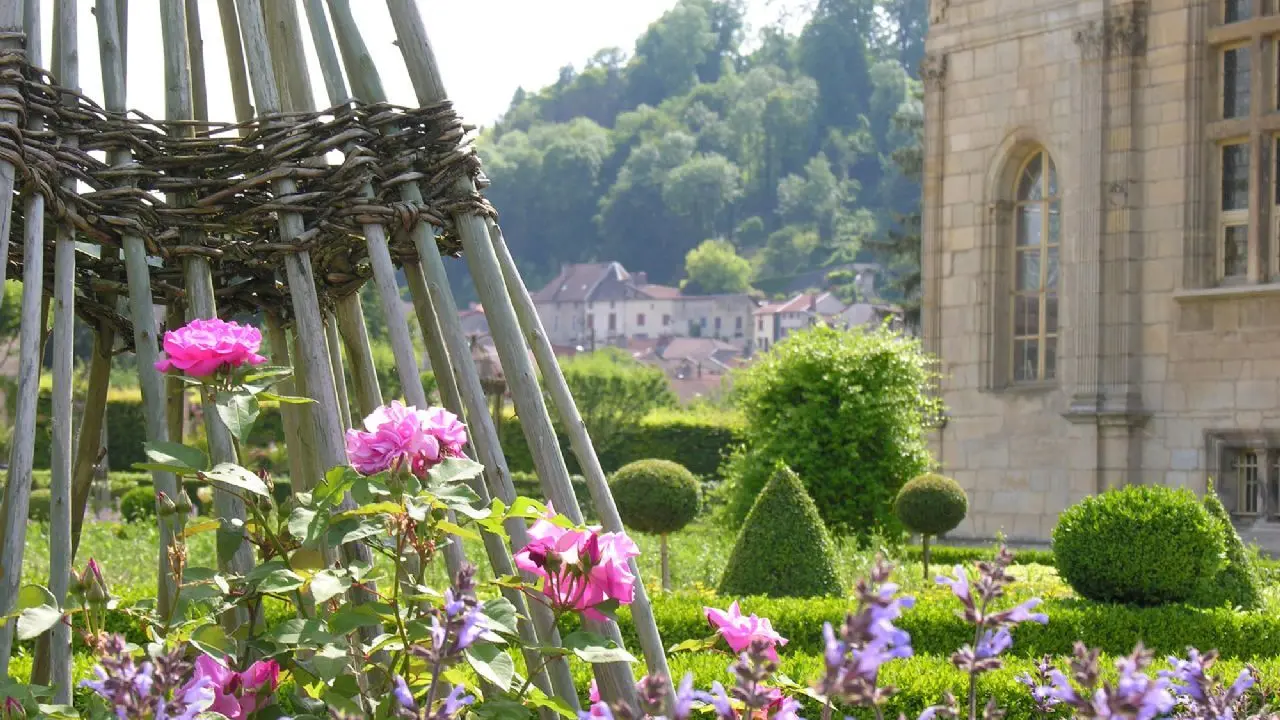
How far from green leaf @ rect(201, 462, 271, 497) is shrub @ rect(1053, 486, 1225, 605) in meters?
6.97

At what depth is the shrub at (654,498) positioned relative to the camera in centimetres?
1141

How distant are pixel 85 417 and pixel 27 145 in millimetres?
730

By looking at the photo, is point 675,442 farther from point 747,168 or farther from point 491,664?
point 747,168

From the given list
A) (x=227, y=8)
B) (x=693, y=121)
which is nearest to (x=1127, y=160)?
(x=227, y=8)

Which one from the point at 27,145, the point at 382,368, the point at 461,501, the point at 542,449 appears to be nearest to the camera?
the point at 461,501

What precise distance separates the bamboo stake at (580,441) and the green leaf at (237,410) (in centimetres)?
56

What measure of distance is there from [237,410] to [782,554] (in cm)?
669

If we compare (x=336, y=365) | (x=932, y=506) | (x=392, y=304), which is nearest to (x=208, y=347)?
(x=392, y=304)

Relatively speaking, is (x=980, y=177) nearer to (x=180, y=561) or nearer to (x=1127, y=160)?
(x=1127, y=160)

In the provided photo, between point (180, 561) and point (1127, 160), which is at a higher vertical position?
point (1127, 160)

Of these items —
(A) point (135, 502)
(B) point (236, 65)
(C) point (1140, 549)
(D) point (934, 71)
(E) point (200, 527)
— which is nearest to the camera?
(E) point (200, 527)

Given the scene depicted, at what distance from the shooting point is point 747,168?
100 meters

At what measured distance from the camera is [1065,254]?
49.9 ft

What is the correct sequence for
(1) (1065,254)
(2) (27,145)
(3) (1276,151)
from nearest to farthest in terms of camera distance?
(2) (27,145) < (3) (1276,151) < (1) (1065,254)
